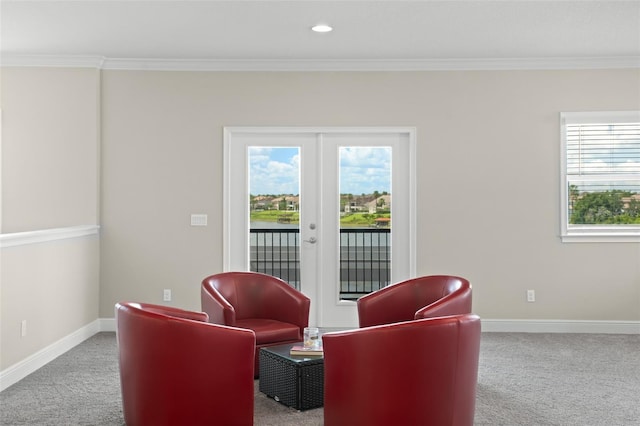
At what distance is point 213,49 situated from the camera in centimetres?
586

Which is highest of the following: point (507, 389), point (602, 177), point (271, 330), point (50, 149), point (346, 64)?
point (346, 64)

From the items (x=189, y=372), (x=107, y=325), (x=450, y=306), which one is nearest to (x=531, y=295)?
(x=450, y=306)

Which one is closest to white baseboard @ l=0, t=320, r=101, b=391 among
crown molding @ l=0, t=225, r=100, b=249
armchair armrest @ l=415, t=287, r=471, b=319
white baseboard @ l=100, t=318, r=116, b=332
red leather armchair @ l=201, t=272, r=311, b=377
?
white baseboard @ l=100, t=318, r=116, b=332

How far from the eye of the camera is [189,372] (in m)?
3.38

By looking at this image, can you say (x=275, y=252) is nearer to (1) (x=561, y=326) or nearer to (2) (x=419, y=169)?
(2) (x=419, y=169)

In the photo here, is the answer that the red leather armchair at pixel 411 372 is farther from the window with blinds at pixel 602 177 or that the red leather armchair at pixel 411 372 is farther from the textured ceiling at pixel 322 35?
the window with blinds at pixel 602 177

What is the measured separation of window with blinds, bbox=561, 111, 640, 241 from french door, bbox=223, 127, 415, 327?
1.65 meters

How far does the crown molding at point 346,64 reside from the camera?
6.21 m

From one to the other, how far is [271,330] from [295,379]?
2.31 feet

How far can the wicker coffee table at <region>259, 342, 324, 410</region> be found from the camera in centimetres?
391

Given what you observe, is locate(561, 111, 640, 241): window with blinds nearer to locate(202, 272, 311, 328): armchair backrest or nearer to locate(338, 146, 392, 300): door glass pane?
locate(338, 146, 392, 300): door glass pane

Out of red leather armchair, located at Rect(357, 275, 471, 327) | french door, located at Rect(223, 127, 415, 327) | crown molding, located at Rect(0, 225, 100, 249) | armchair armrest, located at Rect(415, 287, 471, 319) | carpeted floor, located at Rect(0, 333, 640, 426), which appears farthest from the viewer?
french door, located at Rect(223, 127, 415, 327)

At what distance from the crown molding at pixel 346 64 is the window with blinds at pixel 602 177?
1.98 ft

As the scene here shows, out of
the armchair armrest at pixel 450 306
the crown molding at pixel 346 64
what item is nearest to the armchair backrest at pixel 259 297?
the armchair armrest at pixel 450 306
